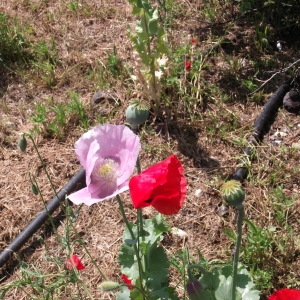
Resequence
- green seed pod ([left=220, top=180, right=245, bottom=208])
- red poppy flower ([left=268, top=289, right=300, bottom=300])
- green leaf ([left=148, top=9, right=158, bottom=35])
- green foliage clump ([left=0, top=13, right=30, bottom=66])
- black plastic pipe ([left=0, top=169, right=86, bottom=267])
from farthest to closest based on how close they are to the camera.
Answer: green foliage clump ([left=0, top=13, right=30, bottom=66])
green leaf ([left=148, top=9, right=158, bottom=35])
black plastic pipe ([left=0, top=169, right=86, bottom=267])
red poppy flower ([left=268, top=289, right=300, bottom=300])
green seed pod ([left=220, top=180, right=245, bottom=208])

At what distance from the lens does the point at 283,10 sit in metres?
3.36

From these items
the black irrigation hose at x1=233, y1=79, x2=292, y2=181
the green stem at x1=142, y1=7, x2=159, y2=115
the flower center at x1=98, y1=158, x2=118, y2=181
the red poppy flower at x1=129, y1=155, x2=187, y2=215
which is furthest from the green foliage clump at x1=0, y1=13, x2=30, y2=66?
the red poppy flower at x1=129, y1=155, x2=187, y2=215

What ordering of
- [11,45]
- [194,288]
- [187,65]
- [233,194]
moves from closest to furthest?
[233,194] < [194,288] < [187,65] < [11,45]

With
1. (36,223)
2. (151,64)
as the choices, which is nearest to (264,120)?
(151,64)

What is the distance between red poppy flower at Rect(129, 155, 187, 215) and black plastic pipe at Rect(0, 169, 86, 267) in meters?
1.20

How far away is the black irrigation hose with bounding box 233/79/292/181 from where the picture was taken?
2629mm

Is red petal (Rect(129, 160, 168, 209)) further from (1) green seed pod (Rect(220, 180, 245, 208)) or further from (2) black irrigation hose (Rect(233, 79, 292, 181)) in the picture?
(2) black irrigation hose (Rect(233, 79, 292, 181))

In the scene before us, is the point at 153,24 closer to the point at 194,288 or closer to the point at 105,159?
the point at 105,159

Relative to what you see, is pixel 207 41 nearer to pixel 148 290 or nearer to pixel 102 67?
pixel 102 67

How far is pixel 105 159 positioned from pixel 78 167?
4.62 feet

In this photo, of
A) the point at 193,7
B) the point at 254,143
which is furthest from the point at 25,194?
the point at 193,7

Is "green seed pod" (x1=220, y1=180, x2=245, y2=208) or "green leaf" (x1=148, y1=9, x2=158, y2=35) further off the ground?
"green seed pod" (x1=220, y1=180, x2=245, y2=208)

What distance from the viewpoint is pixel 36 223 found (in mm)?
2535

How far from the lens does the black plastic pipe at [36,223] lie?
7.98 feet
